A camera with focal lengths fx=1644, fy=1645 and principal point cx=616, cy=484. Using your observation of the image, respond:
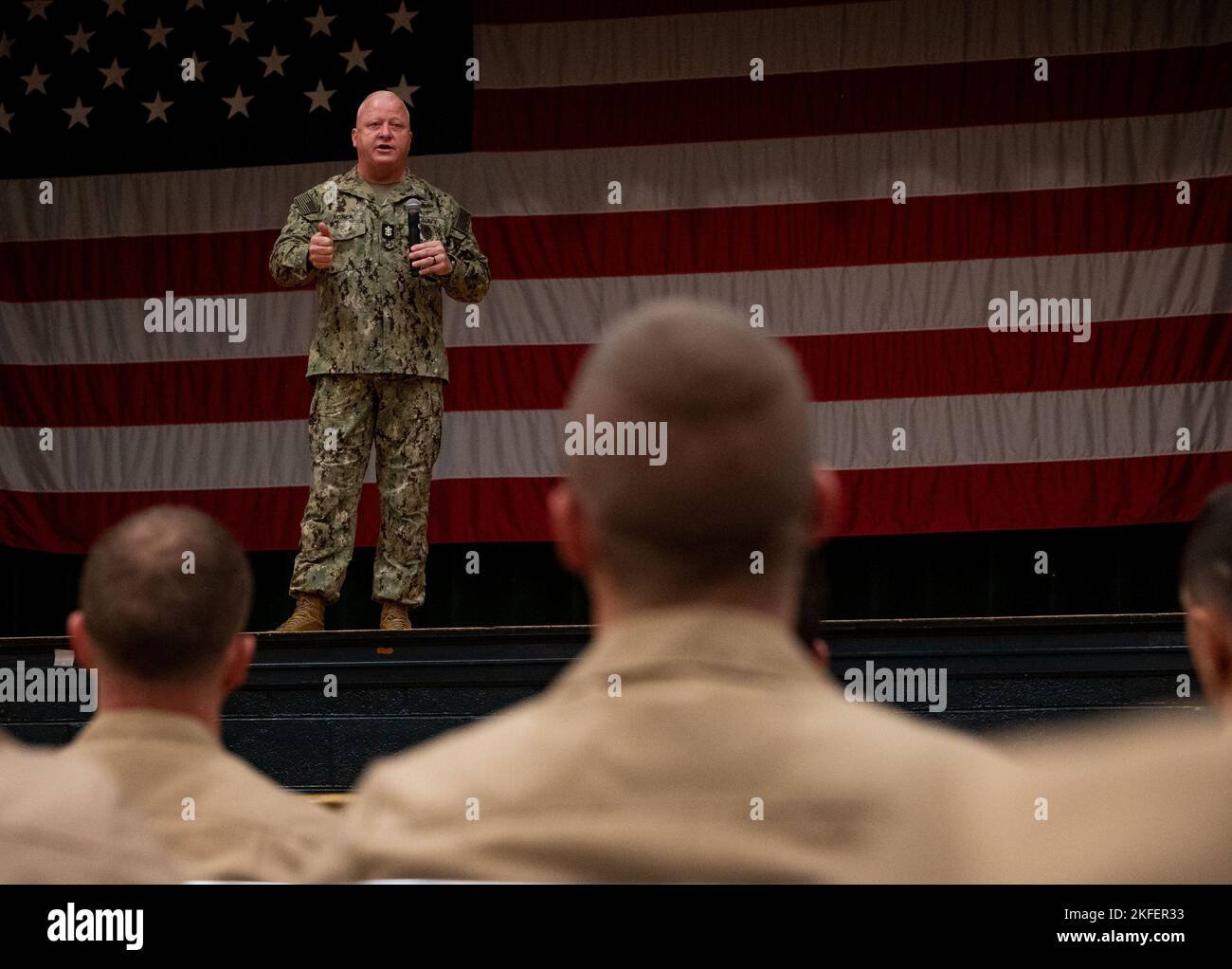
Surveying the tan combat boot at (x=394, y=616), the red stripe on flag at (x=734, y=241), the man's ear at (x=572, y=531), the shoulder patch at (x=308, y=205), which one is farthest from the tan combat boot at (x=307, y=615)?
the man's ear at (x=572, y=531)

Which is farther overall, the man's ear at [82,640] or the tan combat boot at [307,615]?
the tan combat boot at [307,615]

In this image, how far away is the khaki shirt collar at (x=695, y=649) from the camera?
85cm

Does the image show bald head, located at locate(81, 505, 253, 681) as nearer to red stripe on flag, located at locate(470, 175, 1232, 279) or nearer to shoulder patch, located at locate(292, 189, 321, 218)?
shoulder patch, located at locate(292, 189, 321, 218)

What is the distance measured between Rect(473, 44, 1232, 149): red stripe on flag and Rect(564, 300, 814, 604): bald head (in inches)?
211

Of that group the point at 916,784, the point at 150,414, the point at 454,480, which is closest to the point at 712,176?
the point at 454,480

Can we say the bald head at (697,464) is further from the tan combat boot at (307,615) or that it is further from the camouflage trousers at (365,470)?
the camouflage trousers at (365,470)

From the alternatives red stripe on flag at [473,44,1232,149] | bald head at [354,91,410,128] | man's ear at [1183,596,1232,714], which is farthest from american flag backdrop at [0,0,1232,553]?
man's ear at [1183,596,1232,714]

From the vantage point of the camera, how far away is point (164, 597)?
3.72 feet

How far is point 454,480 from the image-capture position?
6.20 metres

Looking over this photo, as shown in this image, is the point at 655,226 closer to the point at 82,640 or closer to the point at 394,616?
the point at 394,616

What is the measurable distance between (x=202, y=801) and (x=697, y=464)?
48cm
